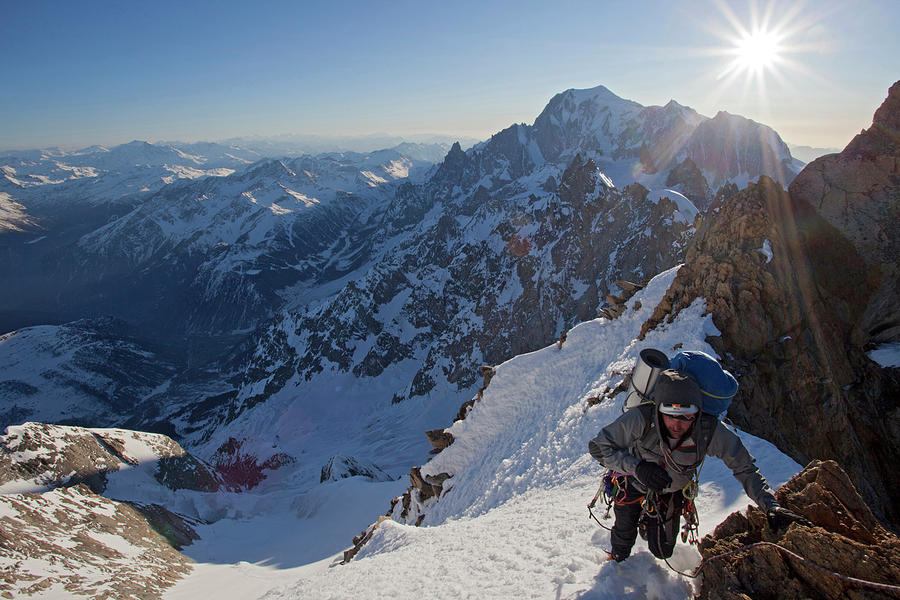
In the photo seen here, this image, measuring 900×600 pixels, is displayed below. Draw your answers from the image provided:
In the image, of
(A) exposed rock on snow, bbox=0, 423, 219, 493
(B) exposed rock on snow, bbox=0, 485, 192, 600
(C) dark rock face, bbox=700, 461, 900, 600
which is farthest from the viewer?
(A) exposed rock on snow, bbox=0, 423, 219, 493

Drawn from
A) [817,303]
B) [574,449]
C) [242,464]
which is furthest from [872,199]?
[242,464]

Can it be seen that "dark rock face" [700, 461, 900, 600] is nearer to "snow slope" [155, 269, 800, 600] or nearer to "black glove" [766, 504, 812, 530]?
"black glove" [766, 504, 812, 530]

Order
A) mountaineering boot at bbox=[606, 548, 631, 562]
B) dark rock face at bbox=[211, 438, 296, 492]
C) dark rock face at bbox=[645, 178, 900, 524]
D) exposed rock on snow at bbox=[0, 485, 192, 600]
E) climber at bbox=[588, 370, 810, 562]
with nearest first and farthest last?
climber at bbox=[588, 370, 810, 562] → mountaineering boot at bbox=[606, 548, 631, 562] → dark rock face at bbox=[645, 178, 900, 524] → exposed rock on snow at bbox=[0, 485, 192, 600] → dark rock face at bbox=[211, 438, 296, 492]

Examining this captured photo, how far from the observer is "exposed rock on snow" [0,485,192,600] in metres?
28.8

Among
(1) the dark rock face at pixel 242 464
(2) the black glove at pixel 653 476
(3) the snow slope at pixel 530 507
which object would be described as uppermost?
(2) the black glove at pixel 653 476

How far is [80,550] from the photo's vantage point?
110 feet

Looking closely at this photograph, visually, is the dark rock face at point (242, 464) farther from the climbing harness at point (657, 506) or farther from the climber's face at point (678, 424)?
the climber's face at point (678, 424)

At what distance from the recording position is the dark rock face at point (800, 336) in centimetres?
1491

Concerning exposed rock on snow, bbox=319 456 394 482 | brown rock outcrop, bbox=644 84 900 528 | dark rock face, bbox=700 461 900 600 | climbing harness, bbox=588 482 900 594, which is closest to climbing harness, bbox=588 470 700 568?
climbing harness, bbox=588 482 900 594

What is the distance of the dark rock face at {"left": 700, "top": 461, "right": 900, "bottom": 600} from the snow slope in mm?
877

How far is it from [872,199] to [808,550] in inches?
861

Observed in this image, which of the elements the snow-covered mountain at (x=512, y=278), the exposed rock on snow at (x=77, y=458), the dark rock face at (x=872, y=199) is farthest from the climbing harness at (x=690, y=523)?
the snow-covered mountain at (x=512, y=278)

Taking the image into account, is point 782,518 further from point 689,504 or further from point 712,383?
point 712,383

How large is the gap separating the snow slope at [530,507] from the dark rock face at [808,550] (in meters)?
0.88
